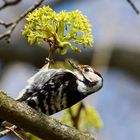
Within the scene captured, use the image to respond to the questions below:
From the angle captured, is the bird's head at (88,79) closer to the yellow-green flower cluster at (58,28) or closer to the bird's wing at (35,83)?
the bird's wing at (35,83)

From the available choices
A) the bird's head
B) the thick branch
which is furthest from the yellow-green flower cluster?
the bird's head

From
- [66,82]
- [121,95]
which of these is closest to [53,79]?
[66,82]

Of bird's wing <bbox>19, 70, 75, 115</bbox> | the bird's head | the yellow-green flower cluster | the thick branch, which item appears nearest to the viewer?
the thick branch

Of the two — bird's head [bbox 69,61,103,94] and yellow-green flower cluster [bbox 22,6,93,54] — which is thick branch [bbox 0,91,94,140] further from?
bird's head [bbox 69,61,103,94]

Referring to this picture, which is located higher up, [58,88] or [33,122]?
[33,122]

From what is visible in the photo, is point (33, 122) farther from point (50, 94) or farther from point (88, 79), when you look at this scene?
point (88, 79)

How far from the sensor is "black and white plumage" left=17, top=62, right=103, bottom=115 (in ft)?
7.24

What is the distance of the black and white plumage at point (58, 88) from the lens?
2207mm

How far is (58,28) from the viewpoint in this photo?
1901mm

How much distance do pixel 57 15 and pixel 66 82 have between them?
53cm

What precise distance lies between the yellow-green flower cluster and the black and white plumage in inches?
12.3

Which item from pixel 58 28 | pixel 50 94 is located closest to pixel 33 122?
pixel 58 28

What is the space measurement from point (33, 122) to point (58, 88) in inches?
19.0

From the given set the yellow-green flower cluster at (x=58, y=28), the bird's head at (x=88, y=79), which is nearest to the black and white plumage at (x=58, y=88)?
the bird's head at (x=88, y=79)
